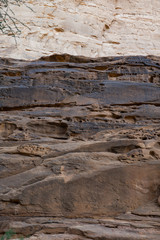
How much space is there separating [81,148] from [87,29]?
1061 centimetres

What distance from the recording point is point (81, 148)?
21.8 feet

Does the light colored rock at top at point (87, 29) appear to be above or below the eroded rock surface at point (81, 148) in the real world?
above

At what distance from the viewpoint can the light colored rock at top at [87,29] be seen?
1442 cm

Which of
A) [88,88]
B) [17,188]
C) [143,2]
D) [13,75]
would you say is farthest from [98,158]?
[143,2]

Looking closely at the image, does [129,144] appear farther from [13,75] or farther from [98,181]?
[13,75]

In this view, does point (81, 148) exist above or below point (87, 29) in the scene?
below

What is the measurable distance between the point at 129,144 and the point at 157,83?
116 inches

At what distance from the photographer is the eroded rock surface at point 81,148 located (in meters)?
5.40

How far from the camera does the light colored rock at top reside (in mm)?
14422

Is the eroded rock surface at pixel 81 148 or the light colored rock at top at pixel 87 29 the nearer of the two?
the eroded rock surface at pixel 81 148

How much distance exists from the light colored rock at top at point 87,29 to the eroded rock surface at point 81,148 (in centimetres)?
505

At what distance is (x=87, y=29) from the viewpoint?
51.4 ft

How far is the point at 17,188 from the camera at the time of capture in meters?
5.93

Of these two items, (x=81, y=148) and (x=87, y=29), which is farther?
(x=87, y=29)
